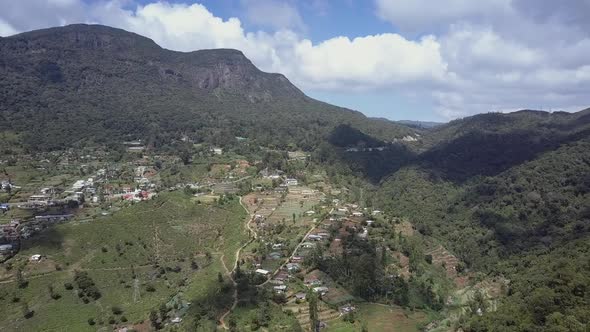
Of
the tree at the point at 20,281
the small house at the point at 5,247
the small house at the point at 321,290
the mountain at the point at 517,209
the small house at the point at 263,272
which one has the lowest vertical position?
the tree at the point at 20,281

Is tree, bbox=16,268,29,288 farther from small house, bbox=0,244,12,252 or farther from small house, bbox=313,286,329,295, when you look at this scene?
small house, bbox=313,286,329,295

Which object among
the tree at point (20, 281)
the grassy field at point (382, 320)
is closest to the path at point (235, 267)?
the grassy field at point (382, 320)

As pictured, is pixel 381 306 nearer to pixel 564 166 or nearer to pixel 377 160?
pixel 564 166

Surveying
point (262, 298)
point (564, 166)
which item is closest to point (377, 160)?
point (564, 166)

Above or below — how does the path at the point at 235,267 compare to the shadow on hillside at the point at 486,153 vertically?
below

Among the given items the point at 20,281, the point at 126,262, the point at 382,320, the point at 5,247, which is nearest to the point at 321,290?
the point at 382,320

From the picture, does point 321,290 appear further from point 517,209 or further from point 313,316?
point 517,209

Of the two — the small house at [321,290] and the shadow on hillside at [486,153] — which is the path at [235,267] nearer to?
the small house at [321,290]

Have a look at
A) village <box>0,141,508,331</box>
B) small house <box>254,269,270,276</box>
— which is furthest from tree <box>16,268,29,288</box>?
small house <box>254,269,270,276</box>
